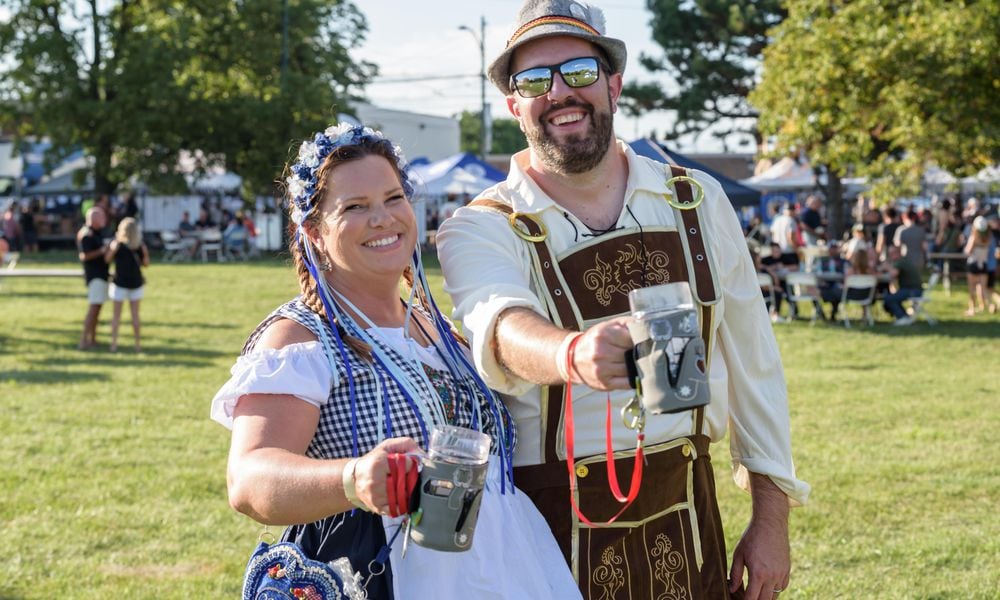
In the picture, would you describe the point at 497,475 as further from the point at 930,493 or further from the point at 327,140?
the point at 930,493

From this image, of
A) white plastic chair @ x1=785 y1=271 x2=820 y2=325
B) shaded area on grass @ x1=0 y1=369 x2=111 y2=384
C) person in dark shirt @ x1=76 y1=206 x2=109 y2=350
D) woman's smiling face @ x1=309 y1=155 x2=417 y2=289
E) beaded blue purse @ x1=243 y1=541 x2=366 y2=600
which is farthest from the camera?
white plastic chair @ x1=785 y1=271 x2=820 y2=325

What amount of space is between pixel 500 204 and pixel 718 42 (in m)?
35.0

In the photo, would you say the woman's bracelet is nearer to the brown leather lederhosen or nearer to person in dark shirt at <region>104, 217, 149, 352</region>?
the brown leather lederhosen

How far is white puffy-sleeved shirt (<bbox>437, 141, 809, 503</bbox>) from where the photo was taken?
2.61 m

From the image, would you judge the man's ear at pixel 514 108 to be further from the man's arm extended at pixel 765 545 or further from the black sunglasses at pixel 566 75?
the man's arm extended at pixel 765 545

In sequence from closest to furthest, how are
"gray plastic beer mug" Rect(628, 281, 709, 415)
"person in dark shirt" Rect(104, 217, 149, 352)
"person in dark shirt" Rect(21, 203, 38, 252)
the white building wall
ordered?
"gray plastic beer mug" Rect(628, 281, 709, 415) → "person in dark shirt" Rect(104, 217, 149, 352) → "person in dark shirt" Rect(21, 203, 38, 252) → the white building wall

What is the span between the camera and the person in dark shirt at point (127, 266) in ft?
44.7

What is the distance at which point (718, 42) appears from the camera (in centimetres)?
3619

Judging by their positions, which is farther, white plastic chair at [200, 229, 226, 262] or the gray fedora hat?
white plastic chair at [200, 229, 226, 262]

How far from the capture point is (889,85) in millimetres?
18938

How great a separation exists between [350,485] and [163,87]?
3409 centimetres

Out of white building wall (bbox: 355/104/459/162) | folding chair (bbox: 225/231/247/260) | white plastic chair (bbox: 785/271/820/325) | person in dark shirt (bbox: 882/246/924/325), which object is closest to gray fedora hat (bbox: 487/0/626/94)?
white plastic chair (bbox: 785/271/820/325)

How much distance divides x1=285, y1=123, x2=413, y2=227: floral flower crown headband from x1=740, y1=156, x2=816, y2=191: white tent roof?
2880cm

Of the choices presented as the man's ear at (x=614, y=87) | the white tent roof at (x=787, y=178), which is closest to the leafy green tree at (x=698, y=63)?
the white tent roof at (x=787, y=178)
